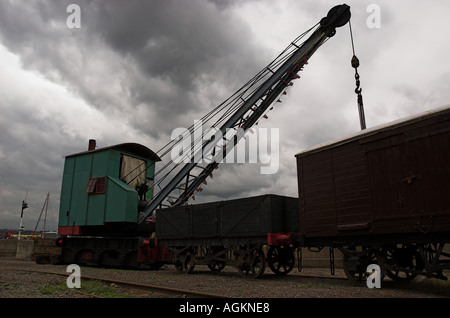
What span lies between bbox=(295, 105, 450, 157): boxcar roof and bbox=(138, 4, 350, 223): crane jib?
6140 millimetres

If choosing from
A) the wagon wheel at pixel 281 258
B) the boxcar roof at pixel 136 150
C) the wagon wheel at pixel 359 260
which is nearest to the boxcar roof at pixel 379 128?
the wagon wheel at pixel 359 260

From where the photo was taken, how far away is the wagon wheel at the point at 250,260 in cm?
980

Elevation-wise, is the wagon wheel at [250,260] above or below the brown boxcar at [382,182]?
below

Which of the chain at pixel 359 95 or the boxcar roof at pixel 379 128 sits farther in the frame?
the chain at pixel 359 95

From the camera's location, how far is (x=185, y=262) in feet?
38.8

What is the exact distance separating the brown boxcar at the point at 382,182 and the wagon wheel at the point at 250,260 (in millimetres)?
1689

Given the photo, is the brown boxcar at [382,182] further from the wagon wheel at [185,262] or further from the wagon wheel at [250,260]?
the wagon wheel at [185,262]

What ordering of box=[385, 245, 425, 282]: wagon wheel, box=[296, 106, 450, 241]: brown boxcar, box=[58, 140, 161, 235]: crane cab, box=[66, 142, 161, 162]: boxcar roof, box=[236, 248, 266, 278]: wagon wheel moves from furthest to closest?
box=[66, 142, 161, 162]: boxcar roof → box=[58, 140, 161, 235]: crane cab → box=[236, 248, 266, 278]: wagon wheel → box=[385, 245, 425, 282]: wagon wheel → box=[296, 106, 450, 241]: brown boxcar

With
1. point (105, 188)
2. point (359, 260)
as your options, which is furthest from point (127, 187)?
point (359, 260)

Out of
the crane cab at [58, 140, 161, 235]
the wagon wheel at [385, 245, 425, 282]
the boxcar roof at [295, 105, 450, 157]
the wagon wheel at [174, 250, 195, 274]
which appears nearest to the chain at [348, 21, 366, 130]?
the boxcar roof at [295, 105, 450, 157]

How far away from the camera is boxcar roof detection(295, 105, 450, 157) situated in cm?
675

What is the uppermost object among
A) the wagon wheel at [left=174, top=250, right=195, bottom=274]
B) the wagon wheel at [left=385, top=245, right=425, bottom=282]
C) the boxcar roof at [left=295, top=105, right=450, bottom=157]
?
the boxcar roof at [left=295, top=105, right=450, bottom=157]

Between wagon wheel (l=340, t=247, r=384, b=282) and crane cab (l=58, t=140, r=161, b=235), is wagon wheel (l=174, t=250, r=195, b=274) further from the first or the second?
wagon wheel (l=340, t=247, r=384, b=282)
